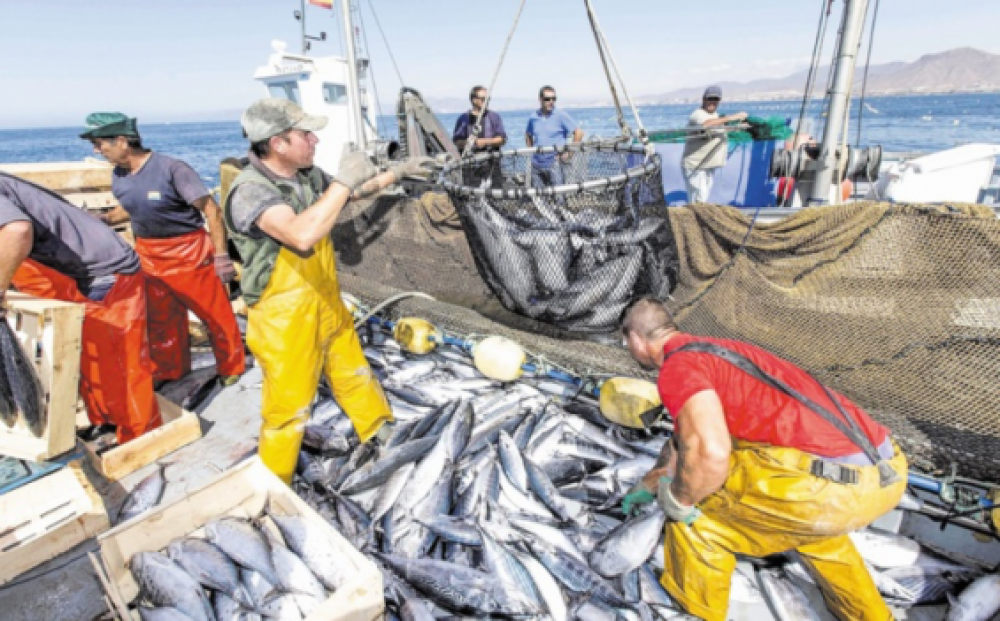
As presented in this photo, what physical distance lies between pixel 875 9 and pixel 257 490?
8.20 metres

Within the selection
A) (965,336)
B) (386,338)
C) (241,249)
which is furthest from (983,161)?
(241,249)

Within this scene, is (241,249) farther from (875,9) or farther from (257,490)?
(875,9)

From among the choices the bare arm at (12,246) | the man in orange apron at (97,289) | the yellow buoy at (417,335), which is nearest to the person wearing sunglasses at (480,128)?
the yellow buoy at (417,335)

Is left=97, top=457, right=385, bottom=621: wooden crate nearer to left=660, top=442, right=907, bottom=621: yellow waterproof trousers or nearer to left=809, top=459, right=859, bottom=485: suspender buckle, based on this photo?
left=660, top=442, right=907, bottom=621: yellow waterproof trousers

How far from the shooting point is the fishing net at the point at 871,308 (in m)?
3.08

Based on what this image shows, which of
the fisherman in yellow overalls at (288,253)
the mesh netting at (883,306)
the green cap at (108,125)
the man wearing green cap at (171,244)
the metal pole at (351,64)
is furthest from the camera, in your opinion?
the metal pole at (351,64)

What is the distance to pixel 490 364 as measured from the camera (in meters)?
4.29

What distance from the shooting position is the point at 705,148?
7.15 metres

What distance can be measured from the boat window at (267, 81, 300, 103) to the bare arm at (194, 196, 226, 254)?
10.6 m

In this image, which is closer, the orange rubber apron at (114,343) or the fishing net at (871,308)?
the fishing net at (871,308)

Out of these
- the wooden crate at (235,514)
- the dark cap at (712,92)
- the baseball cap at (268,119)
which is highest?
the dark cap at (712,92)

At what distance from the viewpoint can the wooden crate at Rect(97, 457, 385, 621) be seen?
6.69 ft

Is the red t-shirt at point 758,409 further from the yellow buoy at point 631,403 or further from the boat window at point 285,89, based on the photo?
the boat window at point 285,89

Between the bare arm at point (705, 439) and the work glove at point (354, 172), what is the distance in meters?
1.89
